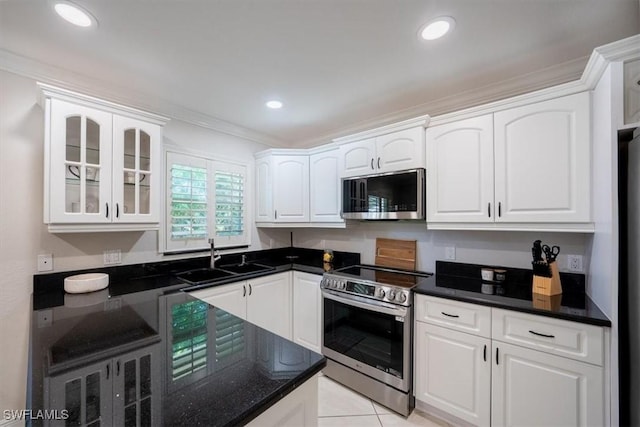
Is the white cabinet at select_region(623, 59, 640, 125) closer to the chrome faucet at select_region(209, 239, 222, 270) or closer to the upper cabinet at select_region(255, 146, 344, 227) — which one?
the upper cabinet at select_region(255, 146, 344, 227)

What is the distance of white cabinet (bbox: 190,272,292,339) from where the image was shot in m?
2.27

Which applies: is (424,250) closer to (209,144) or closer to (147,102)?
(209,144)

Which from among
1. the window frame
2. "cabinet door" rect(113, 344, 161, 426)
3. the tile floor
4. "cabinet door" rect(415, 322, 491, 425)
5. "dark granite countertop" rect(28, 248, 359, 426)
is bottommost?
the tile floor

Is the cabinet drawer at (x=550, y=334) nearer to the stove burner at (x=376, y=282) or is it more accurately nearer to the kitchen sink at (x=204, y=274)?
the stove burner at (x=376, y=282)

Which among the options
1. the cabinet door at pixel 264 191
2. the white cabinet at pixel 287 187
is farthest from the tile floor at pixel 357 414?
the cabinet door at pixel 264 191

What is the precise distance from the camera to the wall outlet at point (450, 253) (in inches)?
92.5

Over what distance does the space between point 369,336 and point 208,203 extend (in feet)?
6.56

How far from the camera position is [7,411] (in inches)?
66.4

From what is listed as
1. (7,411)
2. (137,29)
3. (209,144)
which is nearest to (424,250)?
(209,144)

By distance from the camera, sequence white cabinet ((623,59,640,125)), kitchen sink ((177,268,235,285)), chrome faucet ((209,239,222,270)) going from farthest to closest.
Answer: chrome faucet ((209,239,222,270)) < kitchen sink ((177,268,235,285)) < white cabinet ((623,59,640,125))

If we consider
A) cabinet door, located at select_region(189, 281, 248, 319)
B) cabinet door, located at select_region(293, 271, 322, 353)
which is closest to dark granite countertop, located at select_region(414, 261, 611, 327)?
cabinet door, located at select_region(293, 271, 322, 353)

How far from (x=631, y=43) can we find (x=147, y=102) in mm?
3132

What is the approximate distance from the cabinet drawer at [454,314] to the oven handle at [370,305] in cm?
13

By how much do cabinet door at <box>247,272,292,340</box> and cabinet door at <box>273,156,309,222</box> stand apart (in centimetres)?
67
